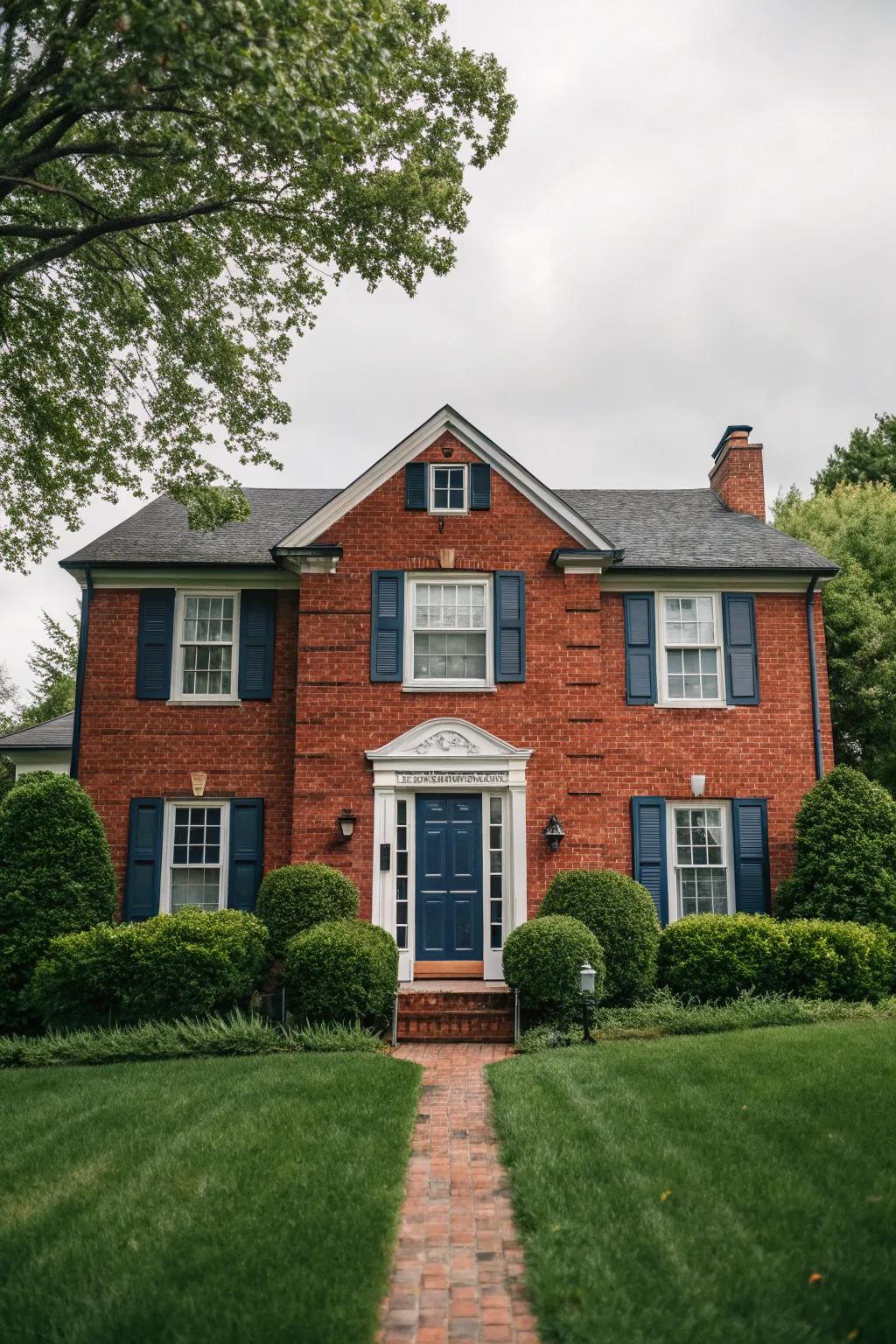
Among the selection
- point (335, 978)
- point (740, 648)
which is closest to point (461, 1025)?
point (335, 978)

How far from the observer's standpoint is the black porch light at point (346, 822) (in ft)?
45.7

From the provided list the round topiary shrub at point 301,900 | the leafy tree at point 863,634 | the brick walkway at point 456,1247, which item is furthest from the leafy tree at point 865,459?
the brick walkway at point 456,1247

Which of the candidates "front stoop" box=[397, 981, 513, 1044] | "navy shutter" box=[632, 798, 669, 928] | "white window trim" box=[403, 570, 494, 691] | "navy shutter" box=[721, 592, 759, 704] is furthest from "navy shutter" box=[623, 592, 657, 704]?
"front stoop" box=[397, 981, 513, 1044]

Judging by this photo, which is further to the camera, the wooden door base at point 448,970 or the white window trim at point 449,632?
the white window trim at point 449,632

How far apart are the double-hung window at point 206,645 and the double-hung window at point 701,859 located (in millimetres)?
7052

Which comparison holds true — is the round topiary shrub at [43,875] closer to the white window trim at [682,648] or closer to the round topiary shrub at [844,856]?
the white window trim at [682,648]

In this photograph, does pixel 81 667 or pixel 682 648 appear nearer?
pixel 81 667

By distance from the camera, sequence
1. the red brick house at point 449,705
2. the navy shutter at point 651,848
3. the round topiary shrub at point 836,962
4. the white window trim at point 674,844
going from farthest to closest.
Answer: the white window trim at point 674,844
the navy shutter at point 651,848
the red brick house at point 449,705
the round topiary shrub at point 836,962

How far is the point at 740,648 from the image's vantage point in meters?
15.4

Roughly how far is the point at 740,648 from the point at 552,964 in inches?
245

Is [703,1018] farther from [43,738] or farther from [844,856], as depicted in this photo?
[43,738]

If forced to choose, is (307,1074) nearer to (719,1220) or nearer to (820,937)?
(719,1220)

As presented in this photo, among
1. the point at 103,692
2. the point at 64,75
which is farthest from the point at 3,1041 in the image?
the point at 64,75

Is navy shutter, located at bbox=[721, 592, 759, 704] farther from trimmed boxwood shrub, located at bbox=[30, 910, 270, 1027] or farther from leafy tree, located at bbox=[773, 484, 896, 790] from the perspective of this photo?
trimmed boxwood shrub, located at bbox=[30, 910, 270, 1027]
